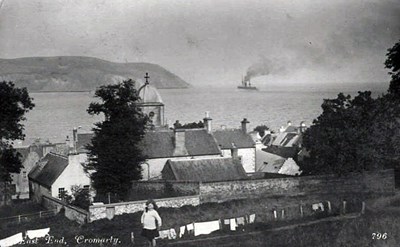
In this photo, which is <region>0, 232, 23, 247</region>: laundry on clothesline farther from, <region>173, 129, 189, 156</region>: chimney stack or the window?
<region>173, 129, 189, 156</region>: chimney stack

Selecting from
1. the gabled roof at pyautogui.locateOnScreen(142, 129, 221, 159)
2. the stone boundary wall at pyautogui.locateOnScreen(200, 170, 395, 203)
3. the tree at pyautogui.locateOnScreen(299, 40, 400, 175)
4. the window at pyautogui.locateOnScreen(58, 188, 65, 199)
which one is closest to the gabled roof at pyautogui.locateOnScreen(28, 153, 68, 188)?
the window at pyautogui.locateOnScreen(58, 188, 65, 199)

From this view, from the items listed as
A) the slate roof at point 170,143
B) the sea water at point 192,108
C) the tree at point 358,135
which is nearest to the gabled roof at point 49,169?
the slate roof at point 170,143

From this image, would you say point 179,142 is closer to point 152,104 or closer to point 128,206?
point 152,104

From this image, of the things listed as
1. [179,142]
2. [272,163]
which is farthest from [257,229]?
[272,163]

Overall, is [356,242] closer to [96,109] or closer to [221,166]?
[221,166]

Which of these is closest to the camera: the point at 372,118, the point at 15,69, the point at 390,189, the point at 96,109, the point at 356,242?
the point at 356,242

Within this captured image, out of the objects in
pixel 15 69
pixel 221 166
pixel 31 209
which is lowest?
pixel 31 209

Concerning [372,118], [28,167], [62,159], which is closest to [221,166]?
[372,118]
